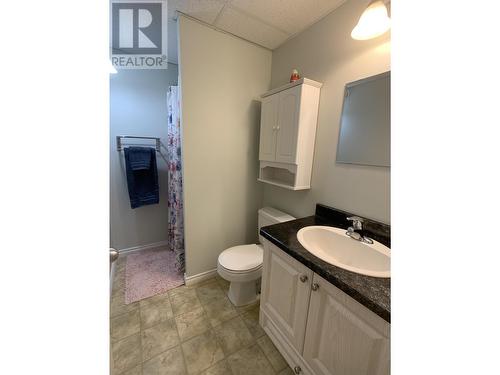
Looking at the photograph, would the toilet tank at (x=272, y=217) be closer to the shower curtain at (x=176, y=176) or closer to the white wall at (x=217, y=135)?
the white wall at (x=217, y=135)

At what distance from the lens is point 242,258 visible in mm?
1588

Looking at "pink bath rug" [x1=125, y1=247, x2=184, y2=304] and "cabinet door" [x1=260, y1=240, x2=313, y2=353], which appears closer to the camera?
"cabinet door" [x1=260, y1=240, x2=313, y2=353]

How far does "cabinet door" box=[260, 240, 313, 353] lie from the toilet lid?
250mm

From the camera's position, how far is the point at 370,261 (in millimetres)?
1079

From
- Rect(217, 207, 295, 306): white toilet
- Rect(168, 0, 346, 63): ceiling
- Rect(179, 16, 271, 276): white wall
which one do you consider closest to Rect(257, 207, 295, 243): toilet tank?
Rect(217, 207, 295, 306): white toilet

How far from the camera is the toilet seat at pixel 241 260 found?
4.86ft

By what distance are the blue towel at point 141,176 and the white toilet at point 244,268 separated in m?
1.19

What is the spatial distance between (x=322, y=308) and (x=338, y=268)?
0.23 m

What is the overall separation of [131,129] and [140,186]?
632 millimetres

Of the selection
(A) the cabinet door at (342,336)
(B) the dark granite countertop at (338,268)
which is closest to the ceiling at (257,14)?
(B) the dark granite countertop at (338,268)

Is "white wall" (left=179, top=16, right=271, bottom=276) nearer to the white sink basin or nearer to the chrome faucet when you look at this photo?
the white sink basin

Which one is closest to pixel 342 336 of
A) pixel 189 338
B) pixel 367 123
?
pixel 189 338

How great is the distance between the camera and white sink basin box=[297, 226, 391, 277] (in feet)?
3.40
